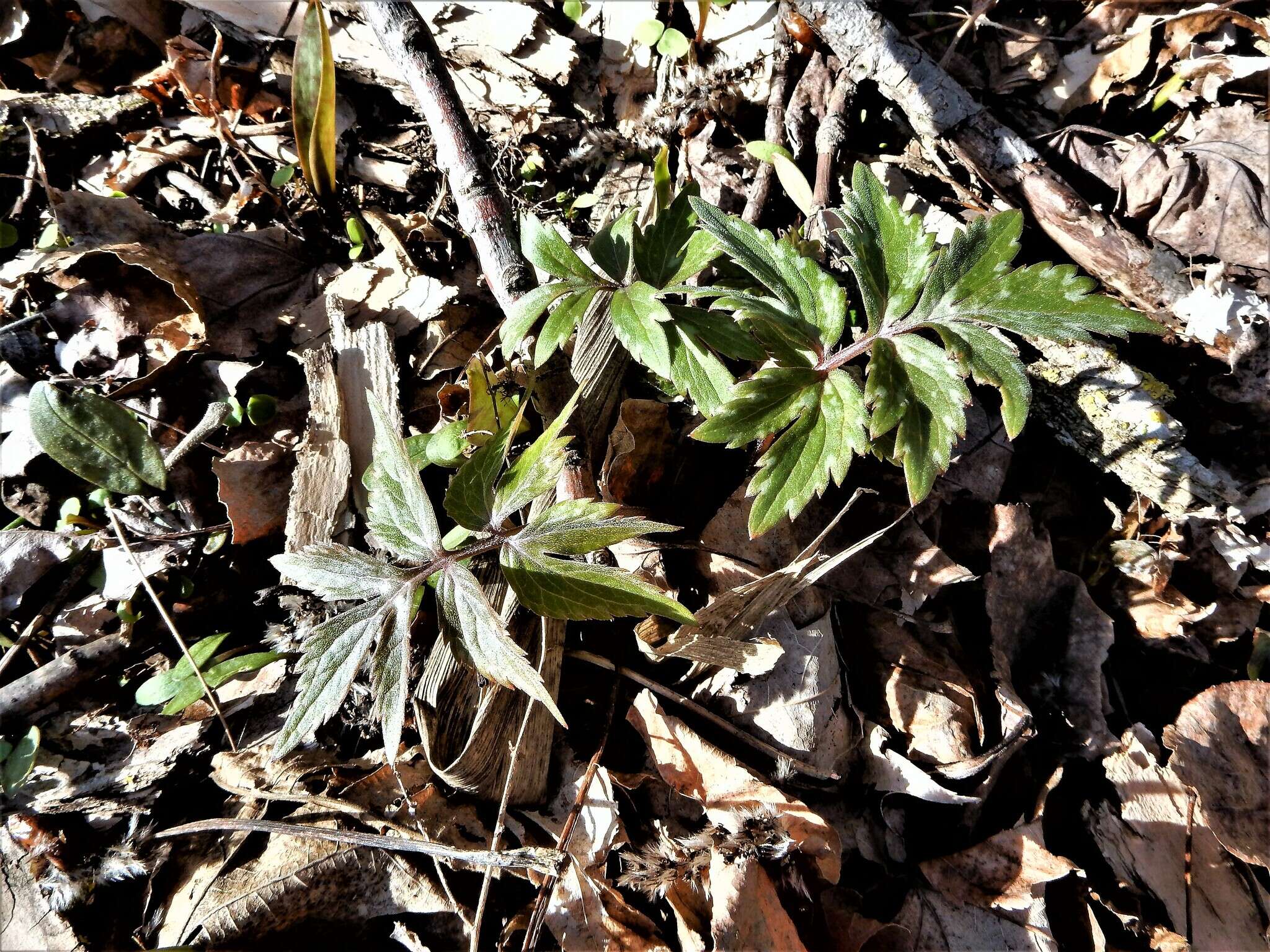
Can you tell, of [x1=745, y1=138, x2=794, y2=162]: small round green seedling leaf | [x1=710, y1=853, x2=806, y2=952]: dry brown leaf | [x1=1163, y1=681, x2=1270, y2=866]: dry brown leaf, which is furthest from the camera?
[x1=745, y1=138, x2=794, y2=162]: small round green seedling leaf

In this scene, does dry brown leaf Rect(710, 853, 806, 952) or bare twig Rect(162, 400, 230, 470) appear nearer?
dry brown leaf Rect(710, 853, 806, 952)

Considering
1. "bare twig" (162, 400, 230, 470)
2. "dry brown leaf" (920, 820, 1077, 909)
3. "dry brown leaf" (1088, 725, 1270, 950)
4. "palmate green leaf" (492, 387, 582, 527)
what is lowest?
"dry brown leaf" (1088, 725, 1270, 950)

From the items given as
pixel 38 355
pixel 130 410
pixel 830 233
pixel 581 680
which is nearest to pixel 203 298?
pixel 130 410

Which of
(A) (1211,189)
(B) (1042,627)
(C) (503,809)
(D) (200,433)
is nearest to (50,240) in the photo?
(D) (200,433)

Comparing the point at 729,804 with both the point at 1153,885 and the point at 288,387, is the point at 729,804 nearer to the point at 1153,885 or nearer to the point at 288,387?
the point at 1153,885

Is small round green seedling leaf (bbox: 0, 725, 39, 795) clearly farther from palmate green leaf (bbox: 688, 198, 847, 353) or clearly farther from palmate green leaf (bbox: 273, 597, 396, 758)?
palmate green leaf (bbox: 688, 198, 847, 353)

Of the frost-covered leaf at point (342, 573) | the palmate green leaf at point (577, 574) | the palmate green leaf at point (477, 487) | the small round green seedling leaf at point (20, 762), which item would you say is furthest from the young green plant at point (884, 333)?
the small round green seedling leaf at point (20, 762)

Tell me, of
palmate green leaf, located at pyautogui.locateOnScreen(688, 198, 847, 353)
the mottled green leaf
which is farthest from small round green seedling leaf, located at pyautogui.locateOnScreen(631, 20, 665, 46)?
palmate green leaf, located at pyautogui.locateOnScreen(688, 198, 847, 353)
